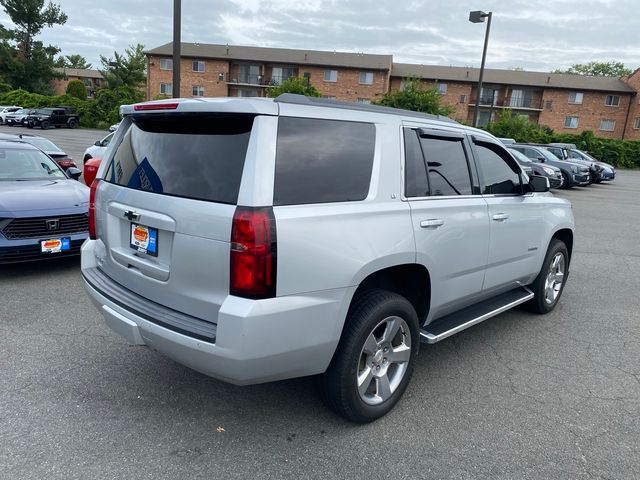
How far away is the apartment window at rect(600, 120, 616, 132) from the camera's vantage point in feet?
169

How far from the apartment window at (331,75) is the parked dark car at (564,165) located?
33225 millimetres

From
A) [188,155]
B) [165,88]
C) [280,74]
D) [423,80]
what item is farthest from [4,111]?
[188,155]

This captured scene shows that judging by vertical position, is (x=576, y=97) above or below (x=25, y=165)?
above

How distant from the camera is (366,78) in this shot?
50094 mm

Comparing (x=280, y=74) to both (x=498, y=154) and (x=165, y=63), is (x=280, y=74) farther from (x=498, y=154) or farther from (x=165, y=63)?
(x=498, y=154)

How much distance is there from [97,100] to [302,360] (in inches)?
2055

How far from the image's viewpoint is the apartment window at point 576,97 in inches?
2009

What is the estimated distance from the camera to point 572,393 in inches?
137

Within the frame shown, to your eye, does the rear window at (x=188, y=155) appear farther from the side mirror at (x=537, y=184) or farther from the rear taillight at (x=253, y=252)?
the side mirror at (x=537, y=184)

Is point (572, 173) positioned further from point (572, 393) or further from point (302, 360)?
point (302, 360)

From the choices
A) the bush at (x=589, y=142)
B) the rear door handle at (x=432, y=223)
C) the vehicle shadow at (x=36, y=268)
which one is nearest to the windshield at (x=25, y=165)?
the vehicle shadow at (x=36, y=268)

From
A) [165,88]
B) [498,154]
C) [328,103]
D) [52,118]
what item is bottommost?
[52,118]

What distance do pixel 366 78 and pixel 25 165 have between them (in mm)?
46947

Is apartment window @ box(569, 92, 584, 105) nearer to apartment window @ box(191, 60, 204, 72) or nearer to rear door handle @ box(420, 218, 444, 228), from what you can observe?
apartment window @ box(191, 60, 204, 72)
